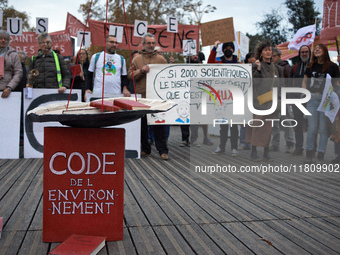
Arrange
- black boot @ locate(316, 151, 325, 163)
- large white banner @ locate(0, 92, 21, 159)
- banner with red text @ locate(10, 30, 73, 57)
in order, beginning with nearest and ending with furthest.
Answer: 1. large white banner @ locate(0, 92, 21, 159)
2. black boot @ locate(316, 151, 325, 163)
3. banner with red text @ locate(10, 30, 73, 57)

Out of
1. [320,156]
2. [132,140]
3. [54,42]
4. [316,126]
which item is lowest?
[320,156]

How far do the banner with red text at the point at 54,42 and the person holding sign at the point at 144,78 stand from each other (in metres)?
5.13

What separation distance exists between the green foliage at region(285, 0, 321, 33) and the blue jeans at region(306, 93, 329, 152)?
26.1 metres

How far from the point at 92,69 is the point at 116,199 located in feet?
14.3

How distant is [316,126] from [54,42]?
321 inches

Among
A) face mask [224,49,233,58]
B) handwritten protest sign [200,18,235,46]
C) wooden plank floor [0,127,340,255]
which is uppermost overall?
handwritten protest sign [200,18,235,46]

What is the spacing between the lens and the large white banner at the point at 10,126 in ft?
21.2

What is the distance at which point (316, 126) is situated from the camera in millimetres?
6789

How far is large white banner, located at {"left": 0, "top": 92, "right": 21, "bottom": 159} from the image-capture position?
648 cm

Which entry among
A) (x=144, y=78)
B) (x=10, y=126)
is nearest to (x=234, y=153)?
(x=144, y=78)

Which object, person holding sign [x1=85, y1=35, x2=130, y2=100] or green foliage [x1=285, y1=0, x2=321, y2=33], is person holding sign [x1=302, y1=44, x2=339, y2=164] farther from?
green foliage [x1=285, y1=0, x2=321, y2=33]

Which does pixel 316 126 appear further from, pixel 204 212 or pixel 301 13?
pixel 301 13

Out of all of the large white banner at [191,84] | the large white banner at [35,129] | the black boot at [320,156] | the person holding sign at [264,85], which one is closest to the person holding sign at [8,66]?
the large white banner at [35,129]

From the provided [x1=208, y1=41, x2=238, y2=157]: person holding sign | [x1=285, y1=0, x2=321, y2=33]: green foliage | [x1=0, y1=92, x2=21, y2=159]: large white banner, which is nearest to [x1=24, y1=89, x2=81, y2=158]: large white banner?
[x1=0, y1=92, x2=21, y2=159]: large white banner
